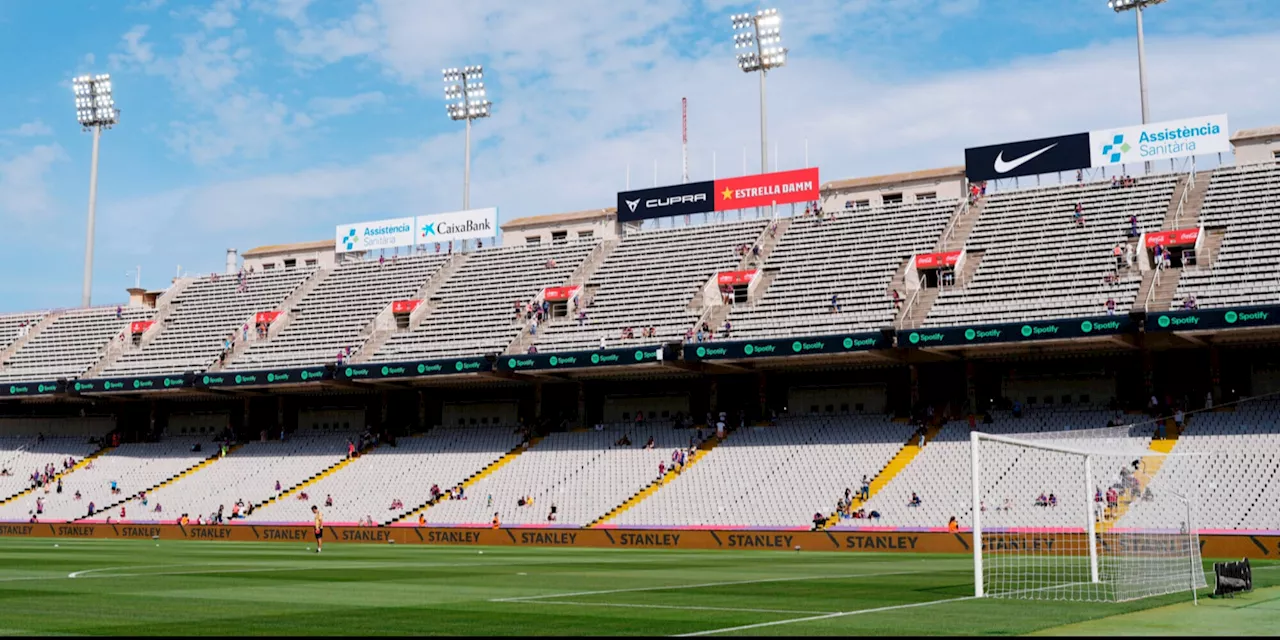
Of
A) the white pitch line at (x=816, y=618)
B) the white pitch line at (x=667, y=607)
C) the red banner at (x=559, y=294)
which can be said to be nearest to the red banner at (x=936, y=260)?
the red banner at (x=559, y=294)

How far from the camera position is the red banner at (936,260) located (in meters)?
59.4

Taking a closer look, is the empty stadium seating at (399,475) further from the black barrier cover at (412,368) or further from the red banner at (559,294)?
the red banner at (559,294)

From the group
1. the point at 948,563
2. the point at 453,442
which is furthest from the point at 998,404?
the point at 453,442

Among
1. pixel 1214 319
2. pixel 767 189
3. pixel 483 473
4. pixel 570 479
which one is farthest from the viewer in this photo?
pixel 767 189

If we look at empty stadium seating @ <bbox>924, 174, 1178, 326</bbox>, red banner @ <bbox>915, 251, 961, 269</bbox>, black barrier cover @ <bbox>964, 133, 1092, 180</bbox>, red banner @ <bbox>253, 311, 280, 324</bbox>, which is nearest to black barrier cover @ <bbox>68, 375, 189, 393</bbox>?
red banner @ <bbox>253, 311, 280, 324</bbox>

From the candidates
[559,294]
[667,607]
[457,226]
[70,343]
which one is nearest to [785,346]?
[559,294]

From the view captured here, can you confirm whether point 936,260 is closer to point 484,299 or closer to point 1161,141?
point 1161,141

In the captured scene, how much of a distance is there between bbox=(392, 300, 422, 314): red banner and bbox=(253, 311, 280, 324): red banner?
26.5ft

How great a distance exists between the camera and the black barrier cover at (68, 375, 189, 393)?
6994 centimetres

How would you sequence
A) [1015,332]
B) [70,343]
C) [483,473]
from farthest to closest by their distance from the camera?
[70,343] → [483,473] → [1015,332]

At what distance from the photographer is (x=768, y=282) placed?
64375 millimetres

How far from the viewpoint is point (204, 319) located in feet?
259

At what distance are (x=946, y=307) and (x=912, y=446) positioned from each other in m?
6.71

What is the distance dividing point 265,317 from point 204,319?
5.50 m
